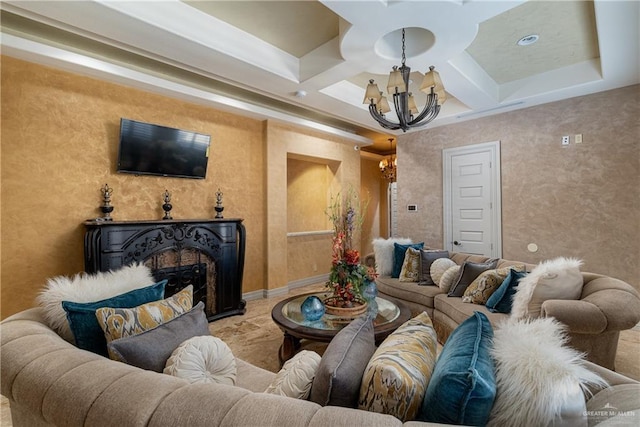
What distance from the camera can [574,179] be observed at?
378 cm

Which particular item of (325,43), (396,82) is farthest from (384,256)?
(325,43)

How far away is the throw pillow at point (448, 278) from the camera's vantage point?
3096 mm

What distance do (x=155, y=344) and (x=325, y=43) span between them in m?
2.92

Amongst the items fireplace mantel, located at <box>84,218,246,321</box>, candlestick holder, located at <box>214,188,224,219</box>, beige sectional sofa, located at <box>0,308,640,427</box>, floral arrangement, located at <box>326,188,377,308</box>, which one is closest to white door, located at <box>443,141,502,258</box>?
floral arrangement, located at <box>326,188,377,308</box>

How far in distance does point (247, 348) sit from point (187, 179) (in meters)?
2.21

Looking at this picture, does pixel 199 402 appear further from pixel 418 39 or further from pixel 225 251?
pixel 225 251

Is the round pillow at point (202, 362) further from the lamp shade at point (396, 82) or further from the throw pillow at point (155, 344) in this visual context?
the lamp shade at point (396, 82)

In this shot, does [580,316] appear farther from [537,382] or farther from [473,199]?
[473,199]

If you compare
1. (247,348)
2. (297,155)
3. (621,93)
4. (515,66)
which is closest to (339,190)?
(297,155)

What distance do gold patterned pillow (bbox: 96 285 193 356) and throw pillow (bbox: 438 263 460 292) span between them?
2.54 m

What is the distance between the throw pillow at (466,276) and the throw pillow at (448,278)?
94 millimetres

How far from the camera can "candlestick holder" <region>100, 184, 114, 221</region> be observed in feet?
10.2

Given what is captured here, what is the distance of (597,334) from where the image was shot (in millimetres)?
1913

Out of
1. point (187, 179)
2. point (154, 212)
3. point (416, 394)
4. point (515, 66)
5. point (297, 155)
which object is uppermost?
point (515, 66)
